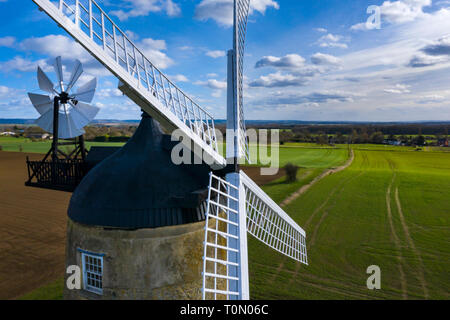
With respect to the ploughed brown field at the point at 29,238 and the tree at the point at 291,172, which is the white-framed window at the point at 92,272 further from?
the tree at the point at 291,172

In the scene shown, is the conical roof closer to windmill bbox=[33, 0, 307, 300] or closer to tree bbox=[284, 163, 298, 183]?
windmill bbox=[33, 0, 307, 300]

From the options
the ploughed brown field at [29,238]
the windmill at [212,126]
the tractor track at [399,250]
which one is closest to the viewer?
the windmill at [212,126]

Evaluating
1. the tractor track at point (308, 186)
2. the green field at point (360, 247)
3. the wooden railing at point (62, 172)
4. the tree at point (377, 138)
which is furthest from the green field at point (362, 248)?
the tree at point (377, 138)

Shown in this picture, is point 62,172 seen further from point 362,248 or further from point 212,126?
point 362,248

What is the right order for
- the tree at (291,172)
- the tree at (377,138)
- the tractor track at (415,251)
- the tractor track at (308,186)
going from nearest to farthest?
1. the tractor track at (415,251)
2. the tractor track at (308,186)
3. the tree at (291,172)
4. the tree at (377,138)

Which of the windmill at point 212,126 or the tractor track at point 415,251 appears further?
the tractor track at point 415,251

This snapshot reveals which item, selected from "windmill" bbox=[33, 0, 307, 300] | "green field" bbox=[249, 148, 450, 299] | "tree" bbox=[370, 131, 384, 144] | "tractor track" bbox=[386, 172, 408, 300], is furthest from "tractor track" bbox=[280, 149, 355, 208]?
"tree" bbox=[370, 131, 384, 144]
